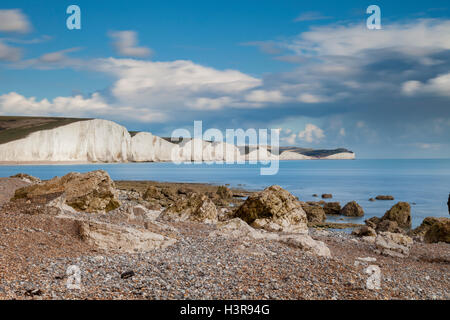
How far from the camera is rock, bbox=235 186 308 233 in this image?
54.1ft

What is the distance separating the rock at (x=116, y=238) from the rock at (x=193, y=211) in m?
7.23

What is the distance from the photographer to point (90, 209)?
17.0 m

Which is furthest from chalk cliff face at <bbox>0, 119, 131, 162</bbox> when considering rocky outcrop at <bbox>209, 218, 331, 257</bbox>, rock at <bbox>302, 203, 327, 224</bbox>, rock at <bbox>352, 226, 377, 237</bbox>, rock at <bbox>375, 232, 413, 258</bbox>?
rock at <bbox>375, 232, 413, 258</bbox>

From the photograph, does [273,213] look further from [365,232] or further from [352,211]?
[352,211]

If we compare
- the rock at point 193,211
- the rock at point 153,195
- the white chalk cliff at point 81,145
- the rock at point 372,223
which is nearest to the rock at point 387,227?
the rock at point 372,223

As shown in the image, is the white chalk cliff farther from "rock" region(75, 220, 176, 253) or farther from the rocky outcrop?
"rock" region(75, 220, 176, 253)

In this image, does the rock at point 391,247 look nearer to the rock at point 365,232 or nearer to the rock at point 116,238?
the rock at point 365,232

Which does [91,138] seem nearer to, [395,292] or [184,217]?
[184,217]

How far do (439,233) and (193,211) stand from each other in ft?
39.1

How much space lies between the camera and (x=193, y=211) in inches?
699

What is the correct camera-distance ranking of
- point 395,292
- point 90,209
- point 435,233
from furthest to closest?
point 435,233, point 90,209, point 395,292

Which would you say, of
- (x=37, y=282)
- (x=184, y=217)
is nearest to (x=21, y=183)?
(x=184, y=217)

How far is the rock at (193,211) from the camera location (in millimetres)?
17359
